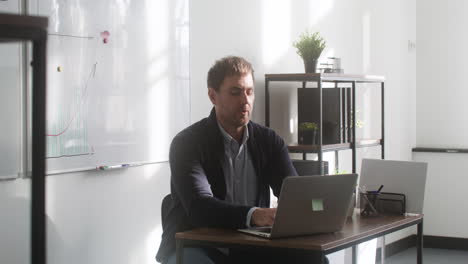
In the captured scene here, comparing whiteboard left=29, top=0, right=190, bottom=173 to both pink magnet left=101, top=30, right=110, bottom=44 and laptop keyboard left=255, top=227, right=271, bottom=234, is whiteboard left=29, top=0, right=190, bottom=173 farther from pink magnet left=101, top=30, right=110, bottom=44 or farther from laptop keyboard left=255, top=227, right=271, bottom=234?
laptop keyboard left=255, top=227, right=271, bottom=234

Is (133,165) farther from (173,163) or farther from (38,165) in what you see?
(38,165)

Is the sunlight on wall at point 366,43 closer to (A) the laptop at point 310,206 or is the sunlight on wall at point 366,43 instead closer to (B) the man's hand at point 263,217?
(A) the laptop at point 310,206

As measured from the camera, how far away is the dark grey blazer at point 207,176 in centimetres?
226

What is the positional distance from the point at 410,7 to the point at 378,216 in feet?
11.9

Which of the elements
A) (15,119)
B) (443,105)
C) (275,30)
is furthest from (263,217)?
(443,105)

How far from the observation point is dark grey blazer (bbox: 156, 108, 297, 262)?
7.43ft

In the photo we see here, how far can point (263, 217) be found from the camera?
2215 mm

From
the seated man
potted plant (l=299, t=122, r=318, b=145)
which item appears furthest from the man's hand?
potted plant (l=299, t=122, r=318, b=145)

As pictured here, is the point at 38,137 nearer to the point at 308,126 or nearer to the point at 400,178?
the point at 400,178

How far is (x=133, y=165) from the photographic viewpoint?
2992 millimetres

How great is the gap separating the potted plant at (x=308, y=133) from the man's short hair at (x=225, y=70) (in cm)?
125

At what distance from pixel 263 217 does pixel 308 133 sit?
68.1 inches

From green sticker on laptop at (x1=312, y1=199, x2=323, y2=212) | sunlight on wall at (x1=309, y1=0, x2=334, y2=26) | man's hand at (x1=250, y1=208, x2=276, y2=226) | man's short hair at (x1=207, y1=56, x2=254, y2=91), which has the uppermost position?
sunlight on wall at (x1=309, y1=0, x2=334, y2=26)

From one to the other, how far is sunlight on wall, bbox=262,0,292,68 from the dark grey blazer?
4.37ft
